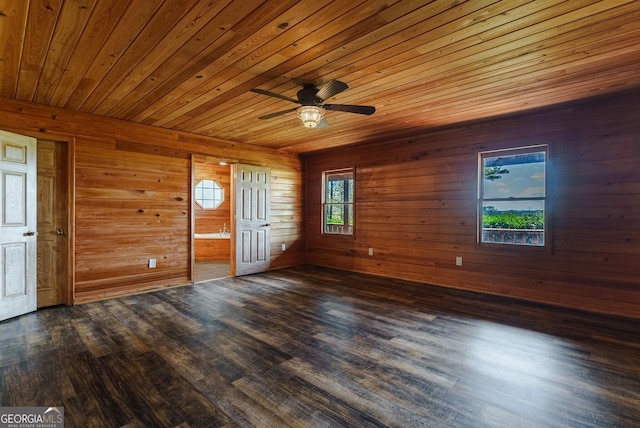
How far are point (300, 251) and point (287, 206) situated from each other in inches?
40.5

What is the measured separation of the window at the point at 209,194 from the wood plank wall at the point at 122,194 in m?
3.43

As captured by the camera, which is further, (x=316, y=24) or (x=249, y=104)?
(x=249, y=104)

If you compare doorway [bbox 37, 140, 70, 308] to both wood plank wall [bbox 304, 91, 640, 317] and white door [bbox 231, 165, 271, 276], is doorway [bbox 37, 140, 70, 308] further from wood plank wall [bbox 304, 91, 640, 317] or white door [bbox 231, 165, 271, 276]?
wood plank wall [bbox 304, 91, 640, 317]

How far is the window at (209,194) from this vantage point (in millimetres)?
8391

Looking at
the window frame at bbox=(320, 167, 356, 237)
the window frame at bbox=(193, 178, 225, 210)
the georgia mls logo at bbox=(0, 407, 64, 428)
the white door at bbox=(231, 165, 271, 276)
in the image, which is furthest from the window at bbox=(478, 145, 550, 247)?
the window frame at bbox=(193, 178, 225, 210)

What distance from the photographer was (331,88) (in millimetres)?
2572

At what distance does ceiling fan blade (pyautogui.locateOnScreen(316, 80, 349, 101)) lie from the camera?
2.48 metres

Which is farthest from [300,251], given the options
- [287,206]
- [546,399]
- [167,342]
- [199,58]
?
[546,399]

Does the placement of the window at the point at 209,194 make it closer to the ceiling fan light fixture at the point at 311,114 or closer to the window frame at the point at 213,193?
the window frame at the point at 213,193

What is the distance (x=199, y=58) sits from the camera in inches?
99.3

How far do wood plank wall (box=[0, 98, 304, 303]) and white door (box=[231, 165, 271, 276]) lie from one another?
616mm

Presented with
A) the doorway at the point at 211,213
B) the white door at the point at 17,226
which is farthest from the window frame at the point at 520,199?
the white door at the point at 17,226

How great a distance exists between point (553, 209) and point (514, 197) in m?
0.46

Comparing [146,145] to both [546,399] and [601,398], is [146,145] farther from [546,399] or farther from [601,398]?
[601,398]
